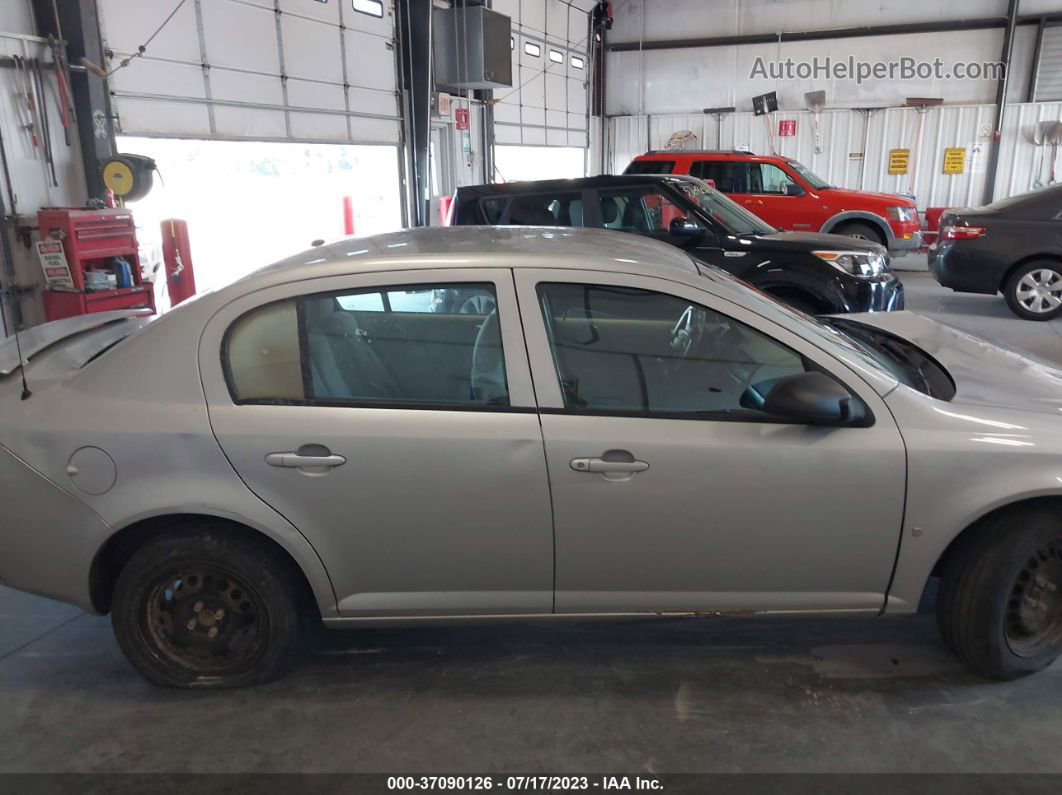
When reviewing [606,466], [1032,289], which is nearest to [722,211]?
[1032,289]

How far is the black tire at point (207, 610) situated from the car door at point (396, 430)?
224 mm

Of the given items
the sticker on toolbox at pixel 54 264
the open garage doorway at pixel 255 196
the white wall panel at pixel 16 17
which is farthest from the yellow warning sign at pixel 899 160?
the sticker on toolbox at pixel 54 264

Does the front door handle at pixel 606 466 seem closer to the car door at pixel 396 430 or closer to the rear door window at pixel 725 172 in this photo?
the car door at pixel 396 430

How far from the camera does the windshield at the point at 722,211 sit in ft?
23.4

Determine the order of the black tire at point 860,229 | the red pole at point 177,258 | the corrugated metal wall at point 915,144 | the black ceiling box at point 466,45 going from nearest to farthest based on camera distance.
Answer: the red pole at point 177,258
the black ceiling box at point 466,45
the black tire at point 860,229
the corrugated metal wall at point 915,144

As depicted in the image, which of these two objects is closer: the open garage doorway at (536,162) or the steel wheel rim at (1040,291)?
the steel wheel rim at (1040,291)

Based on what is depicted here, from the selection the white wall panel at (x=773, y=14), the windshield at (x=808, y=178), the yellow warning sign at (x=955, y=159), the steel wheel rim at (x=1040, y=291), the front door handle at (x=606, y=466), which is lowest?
the steel wheel rim at (x=1040, y=291)

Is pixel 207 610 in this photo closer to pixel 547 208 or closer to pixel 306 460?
pixel 306 460

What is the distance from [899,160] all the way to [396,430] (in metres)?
16.8

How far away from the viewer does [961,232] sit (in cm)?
918

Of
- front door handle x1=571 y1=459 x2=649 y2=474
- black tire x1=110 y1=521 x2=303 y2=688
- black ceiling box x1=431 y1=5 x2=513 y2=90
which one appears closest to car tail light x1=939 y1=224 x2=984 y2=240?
black ceiling box x1=431 y1=5 x2=513 y2=90

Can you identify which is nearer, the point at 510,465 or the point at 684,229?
the point at 510,465

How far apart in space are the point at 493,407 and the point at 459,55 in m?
11.0

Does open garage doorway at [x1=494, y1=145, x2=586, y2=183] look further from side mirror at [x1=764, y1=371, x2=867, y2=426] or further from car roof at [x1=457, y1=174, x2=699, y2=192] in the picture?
side mirror at [x1=764, y1=371, x2=867, y2=426]
